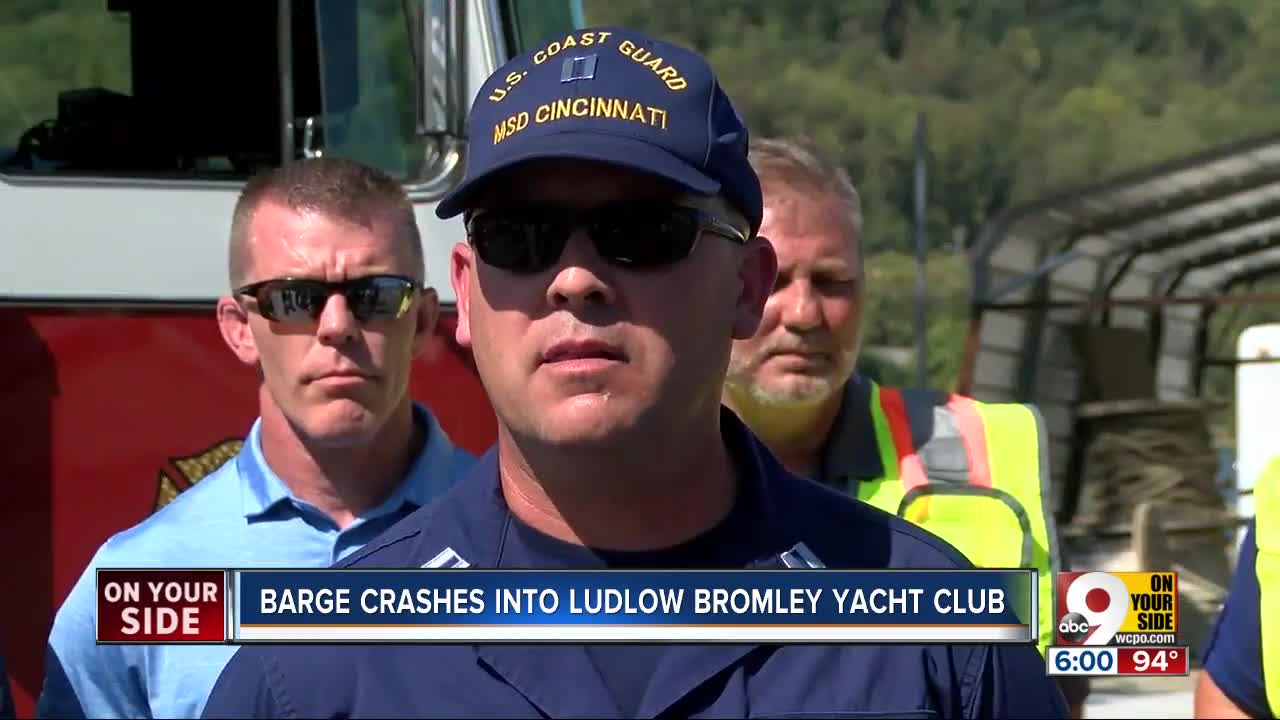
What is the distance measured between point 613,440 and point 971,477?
1145 millimetres

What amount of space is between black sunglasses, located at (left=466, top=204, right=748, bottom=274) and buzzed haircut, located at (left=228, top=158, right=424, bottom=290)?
3.53 ft

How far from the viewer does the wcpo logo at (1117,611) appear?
2162mm

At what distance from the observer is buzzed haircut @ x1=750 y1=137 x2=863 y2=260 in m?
2.70

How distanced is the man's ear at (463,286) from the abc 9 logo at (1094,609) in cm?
80

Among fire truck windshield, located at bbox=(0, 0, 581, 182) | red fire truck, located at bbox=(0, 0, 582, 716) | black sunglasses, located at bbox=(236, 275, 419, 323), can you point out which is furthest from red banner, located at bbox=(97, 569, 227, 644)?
fire truck windshield, located at bbox=(0, 0, 581, 182)

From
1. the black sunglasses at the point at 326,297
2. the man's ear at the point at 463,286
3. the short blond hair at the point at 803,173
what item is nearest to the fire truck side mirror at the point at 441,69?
the black sunglasses at the point at 326,297

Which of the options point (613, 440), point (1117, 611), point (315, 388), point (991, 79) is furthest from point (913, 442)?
point (991, 79)

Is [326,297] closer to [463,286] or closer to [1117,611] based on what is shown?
[463,286]

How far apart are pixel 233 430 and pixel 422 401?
362 mm

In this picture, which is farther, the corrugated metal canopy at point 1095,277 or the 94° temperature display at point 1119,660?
the corrugated metal canopy at point 1095,277

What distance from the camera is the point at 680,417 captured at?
5.75ft

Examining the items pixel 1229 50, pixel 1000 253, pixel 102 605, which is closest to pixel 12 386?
pixel 102 605

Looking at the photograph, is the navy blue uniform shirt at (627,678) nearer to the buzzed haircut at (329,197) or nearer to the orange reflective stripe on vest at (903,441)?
the orange reflective stripe on vest at (903,441)

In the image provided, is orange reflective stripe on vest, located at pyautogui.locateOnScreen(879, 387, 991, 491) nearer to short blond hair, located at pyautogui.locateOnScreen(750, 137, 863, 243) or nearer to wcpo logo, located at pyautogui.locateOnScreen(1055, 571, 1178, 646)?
short blond hair, located at pyautogui.locateOnScreen(750, 137, 863, 243)
